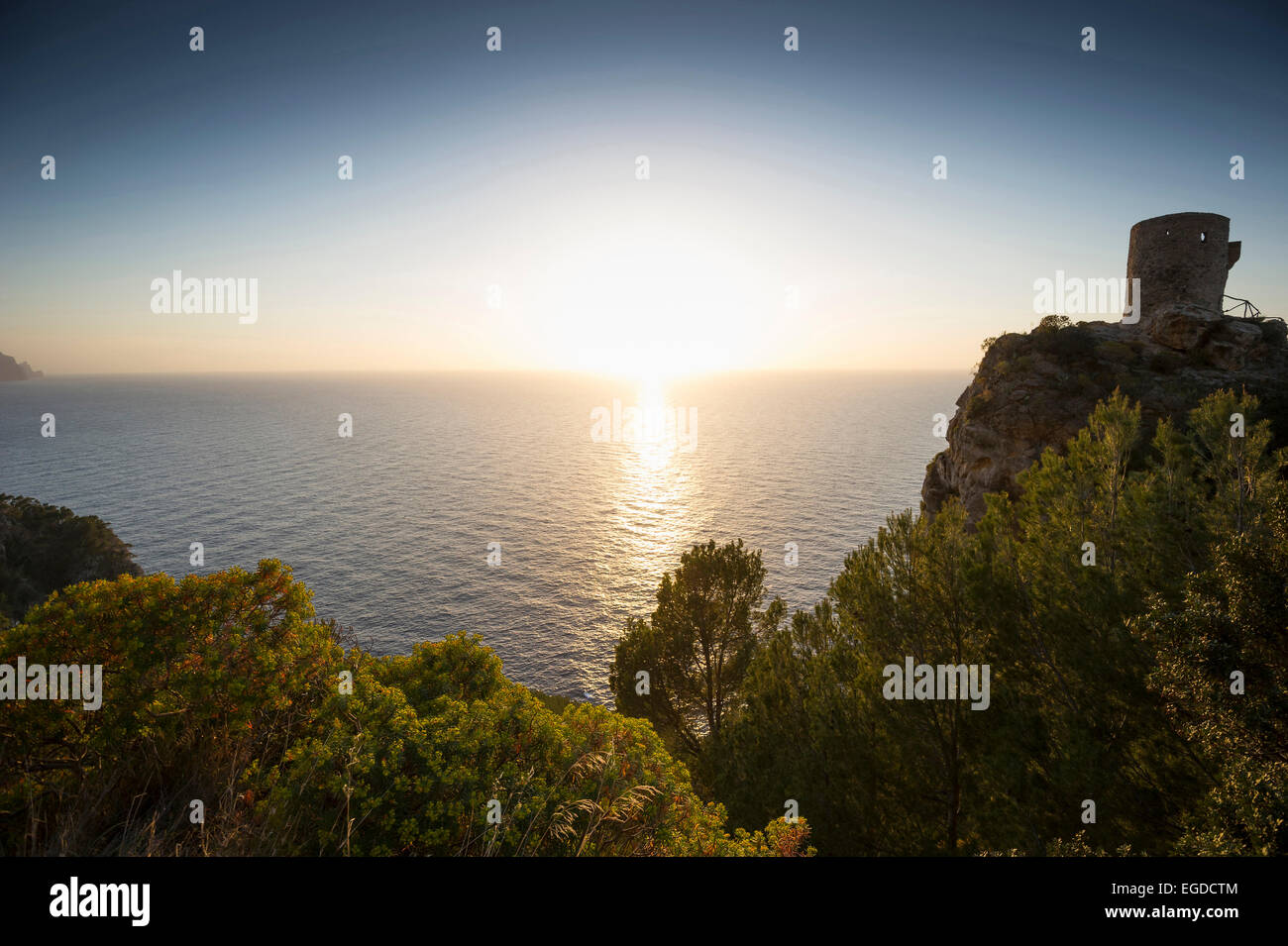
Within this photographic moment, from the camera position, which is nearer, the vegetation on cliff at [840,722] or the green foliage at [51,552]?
the vegetation on cliff at [840,722]

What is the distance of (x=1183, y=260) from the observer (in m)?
27.8

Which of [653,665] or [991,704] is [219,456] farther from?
[991,704]

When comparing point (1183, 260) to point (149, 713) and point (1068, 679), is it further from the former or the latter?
point (149, 713)

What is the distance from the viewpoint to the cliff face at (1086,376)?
79.5 ft

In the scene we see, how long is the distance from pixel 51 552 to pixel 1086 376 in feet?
249

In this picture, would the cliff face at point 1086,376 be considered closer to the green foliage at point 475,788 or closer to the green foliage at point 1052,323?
the green foliage at point 1052,323

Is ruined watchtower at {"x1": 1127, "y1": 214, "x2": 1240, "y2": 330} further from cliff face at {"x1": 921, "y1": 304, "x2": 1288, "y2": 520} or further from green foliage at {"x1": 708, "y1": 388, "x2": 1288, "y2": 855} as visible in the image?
green foliage at {"x1": 708, "y1": 388, "x2": 1288, "y2": 855}

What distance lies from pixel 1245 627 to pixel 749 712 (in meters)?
12.2

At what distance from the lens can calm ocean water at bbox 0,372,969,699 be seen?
49719mm

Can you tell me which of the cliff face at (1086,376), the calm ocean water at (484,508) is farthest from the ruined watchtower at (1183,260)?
the calm ocean water at (484,508)

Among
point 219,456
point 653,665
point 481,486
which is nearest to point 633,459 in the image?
point 481,486

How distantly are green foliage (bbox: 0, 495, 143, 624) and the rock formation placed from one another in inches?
2492

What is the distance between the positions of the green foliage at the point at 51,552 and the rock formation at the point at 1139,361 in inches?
2492

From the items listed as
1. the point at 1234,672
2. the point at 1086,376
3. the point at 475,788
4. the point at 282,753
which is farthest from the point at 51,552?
the point at 1086,376
